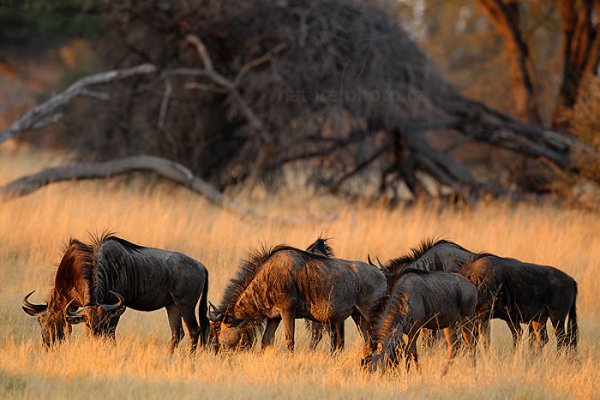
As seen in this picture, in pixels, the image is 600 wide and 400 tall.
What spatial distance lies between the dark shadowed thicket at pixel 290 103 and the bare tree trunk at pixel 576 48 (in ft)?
9.20

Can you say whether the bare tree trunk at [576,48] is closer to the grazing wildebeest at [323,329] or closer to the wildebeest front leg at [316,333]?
the grazing wildebeest at [323,329]

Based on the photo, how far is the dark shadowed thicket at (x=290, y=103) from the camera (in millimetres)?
16516

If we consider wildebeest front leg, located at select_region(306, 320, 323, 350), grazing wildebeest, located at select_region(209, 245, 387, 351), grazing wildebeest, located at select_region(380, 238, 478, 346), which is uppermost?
grazing wildebeest, located at select_region(380, 238, 478, 346)

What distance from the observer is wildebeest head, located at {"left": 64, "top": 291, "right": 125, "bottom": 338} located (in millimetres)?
7141

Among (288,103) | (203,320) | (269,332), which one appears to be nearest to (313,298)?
(269,332)

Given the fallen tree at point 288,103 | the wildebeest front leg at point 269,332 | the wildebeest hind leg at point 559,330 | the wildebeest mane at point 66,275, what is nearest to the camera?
the wildebeest mane at point 66,275

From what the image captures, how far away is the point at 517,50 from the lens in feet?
67.1

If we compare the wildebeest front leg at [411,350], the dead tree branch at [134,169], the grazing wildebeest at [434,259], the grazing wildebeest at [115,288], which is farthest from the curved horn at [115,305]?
the dead tree branch at [134,169]

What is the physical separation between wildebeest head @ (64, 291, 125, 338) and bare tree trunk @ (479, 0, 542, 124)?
14736mm

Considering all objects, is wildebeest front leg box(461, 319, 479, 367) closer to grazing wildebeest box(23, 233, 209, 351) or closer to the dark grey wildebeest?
the dark grey wildebeest

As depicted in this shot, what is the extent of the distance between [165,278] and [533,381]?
2919mm

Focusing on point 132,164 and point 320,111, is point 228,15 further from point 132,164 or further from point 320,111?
point 132,164

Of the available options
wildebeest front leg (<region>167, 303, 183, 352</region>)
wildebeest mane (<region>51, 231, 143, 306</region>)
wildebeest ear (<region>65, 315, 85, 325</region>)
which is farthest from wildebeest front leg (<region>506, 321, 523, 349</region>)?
wildebeest ear (<region>65, 315, 85, 325</region>)

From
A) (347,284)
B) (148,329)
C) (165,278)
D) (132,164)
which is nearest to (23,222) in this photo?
(132,164)
